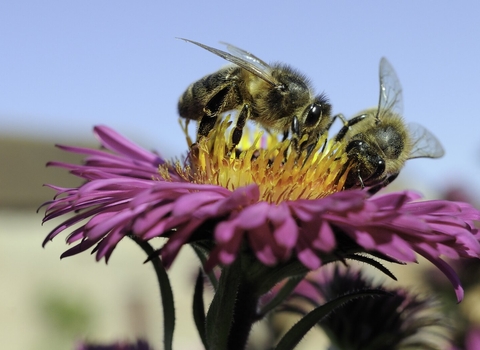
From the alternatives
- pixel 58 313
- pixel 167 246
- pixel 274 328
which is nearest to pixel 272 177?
pixel 167 246

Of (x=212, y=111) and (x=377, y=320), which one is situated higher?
(x=212, y=111)

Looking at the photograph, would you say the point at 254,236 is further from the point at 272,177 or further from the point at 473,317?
the point at 473,317

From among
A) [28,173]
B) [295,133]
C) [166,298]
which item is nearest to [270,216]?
[166,298]

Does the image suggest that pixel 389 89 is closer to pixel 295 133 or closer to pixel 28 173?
pixel 295 133

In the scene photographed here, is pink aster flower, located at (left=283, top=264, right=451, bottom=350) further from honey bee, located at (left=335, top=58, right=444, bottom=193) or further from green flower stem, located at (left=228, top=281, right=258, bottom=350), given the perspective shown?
green flower stem, located at (left=228, top=281, right=258, bottom=350)

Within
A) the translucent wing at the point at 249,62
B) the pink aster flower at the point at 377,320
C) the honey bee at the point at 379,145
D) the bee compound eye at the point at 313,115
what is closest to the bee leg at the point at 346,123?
the honey bee at the point at 379,145

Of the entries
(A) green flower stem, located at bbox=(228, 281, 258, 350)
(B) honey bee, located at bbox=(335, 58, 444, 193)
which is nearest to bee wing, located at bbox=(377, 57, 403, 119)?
(B) honey bee, located at bbox=(335, 58, 444, 193)

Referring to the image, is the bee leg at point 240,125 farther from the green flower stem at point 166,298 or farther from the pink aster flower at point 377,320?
the pink aster flower at point 377,320
